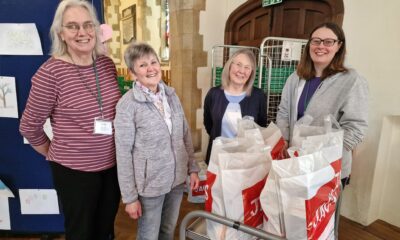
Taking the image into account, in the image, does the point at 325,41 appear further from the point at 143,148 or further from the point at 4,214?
the point at 4,214

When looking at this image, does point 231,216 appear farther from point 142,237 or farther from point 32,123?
point 32,123

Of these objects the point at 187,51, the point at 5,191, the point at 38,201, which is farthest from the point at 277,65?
the point at 5,191

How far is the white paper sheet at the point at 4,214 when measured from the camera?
71.8 inches

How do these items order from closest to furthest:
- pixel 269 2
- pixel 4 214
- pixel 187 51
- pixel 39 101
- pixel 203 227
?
pixel 203 227 → pixel 39 101 → pixel 4 214 → pixel 269 2 → pixel 187 51

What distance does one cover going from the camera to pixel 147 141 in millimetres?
1098

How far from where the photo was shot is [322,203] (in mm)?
621

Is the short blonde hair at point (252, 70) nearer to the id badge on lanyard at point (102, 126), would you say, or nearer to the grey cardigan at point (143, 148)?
the grey cardigan at point (143, 148)

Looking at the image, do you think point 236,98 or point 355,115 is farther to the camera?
point 236,98

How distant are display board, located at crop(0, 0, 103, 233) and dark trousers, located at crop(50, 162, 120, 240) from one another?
0.73 m

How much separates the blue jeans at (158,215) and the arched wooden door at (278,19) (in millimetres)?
1930

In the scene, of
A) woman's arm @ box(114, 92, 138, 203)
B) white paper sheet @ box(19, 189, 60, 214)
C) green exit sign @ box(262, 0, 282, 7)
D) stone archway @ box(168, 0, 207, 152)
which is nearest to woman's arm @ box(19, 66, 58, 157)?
woman's arm @ box(114, 92, 138, 203)

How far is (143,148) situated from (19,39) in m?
1.15

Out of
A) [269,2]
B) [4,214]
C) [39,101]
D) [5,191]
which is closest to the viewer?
[39,101]

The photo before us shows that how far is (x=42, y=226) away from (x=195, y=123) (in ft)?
6.89
